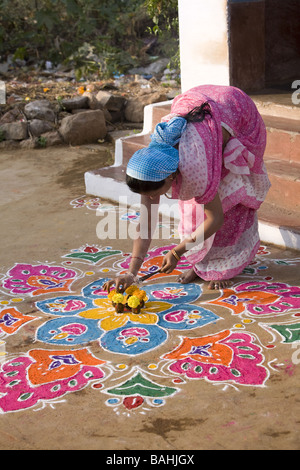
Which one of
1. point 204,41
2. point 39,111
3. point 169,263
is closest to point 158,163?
point 169,263

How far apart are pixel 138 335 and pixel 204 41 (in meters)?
2.93

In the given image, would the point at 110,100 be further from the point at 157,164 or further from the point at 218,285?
the point at 157,164

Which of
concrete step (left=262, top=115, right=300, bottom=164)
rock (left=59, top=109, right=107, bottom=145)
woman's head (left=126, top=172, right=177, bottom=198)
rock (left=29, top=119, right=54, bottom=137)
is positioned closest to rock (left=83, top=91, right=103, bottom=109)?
rock (left=59, top=109, right=107, bottom=145)

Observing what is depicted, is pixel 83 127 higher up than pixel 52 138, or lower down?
higher up

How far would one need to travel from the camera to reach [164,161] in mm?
2979

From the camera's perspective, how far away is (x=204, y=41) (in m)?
5.20

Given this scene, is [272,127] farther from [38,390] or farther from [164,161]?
[38,390]

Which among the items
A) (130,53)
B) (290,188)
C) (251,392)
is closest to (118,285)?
(251,392)

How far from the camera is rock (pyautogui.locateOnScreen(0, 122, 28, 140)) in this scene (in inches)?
281

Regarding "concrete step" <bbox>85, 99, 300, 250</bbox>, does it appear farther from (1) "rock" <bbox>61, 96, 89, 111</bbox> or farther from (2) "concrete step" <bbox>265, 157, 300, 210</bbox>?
(1) "rock" <bbox>61, 96, 89, 111</bbox>

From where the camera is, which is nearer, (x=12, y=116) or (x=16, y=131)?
(x=16, y=131)

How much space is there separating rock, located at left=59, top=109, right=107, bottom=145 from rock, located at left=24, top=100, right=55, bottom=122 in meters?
0.24

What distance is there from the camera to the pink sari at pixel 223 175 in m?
3.12

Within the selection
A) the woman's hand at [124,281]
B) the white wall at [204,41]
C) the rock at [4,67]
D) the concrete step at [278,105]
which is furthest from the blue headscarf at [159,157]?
the rock at [4,67]
